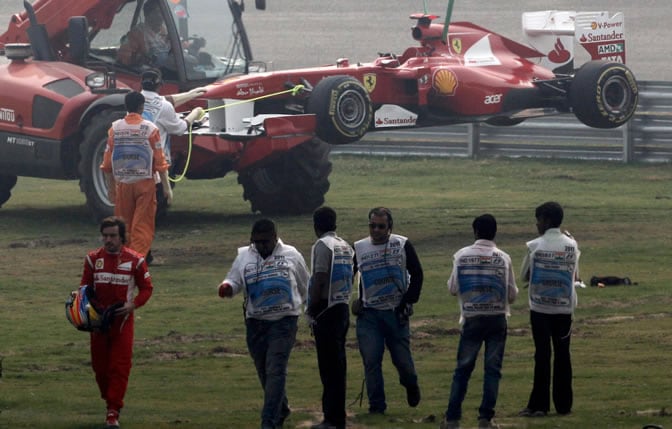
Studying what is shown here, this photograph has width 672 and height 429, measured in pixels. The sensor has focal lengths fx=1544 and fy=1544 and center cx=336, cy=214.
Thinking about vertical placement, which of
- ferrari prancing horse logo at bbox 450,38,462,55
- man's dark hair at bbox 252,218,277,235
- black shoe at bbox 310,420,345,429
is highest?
ferrari prancing horse logo at bbox 450,38,462,55

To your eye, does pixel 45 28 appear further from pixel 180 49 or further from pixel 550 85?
pixel 550 85

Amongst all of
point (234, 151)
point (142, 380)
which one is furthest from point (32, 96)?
point (142, 380)

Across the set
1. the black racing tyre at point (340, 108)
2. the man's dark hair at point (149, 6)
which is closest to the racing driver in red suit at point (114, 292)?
the black racing tyre at point (340, 108)

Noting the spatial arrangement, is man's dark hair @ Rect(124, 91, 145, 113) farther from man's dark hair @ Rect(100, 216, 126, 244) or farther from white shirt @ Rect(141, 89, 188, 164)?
man's dark hair @ Rect(100, 216, 126, 244)

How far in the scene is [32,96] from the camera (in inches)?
734

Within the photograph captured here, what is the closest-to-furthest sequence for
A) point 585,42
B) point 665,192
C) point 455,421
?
point 455,421 → point 585,42 → point 665,192

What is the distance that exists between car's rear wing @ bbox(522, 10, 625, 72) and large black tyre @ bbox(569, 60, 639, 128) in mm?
750

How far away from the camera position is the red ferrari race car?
17.6 m

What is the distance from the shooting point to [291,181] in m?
19.5

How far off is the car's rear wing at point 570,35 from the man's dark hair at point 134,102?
19.8 feet

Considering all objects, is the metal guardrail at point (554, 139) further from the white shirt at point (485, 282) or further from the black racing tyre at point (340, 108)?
the white shirt at point (485, 282)

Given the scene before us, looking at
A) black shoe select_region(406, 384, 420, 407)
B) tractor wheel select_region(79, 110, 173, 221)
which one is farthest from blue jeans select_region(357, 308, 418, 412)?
tractor wheel select_region(79, 110, 173, 221)

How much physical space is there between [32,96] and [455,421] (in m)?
10.8

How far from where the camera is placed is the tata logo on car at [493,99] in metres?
18.0
